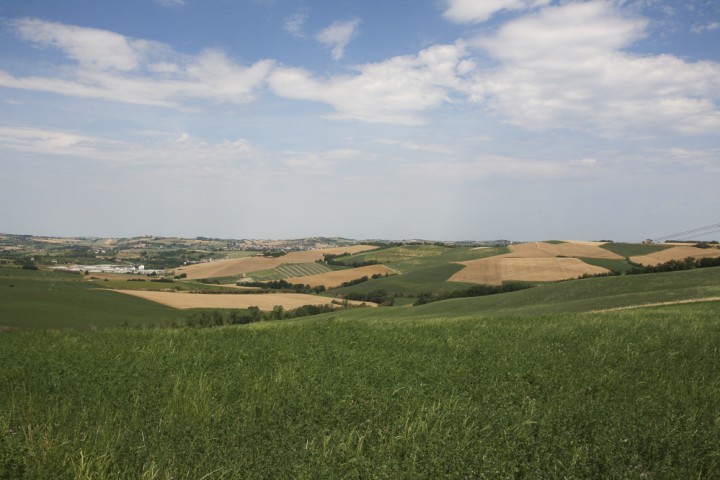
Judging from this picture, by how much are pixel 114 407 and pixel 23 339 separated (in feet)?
25.1

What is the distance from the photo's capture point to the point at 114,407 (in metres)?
7.32

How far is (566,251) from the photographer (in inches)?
3634

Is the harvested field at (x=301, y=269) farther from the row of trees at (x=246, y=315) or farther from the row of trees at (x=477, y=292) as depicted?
the row of trees at (x=246, y=315)

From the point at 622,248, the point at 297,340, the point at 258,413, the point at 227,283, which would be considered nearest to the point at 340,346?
the point at 297,340

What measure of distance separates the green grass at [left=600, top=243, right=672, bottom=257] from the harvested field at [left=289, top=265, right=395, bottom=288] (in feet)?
141

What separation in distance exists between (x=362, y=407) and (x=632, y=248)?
101m

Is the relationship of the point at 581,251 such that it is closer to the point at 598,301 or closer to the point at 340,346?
the point at 598,301

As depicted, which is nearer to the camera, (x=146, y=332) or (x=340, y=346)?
(x=340, y=346)

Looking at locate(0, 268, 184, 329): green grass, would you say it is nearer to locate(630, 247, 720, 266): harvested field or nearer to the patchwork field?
the patchwork field

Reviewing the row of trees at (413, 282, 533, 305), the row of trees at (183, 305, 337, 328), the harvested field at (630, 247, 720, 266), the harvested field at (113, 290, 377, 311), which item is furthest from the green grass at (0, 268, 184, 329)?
the harvested field at (630, 247, 720, 266)

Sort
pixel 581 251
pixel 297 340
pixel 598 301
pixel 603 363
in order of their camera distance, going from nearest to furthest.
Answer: pixel 603 363, pixel 297 340, pixel 598 301, pixel 581 251

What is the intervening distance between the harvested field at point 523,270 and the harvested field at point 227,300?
20.3 metres

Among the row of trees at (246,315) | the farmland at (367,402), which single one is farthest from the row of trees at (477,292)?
the farmland at (367,402)

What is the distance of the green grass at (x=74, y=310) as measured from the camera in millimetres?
39594
